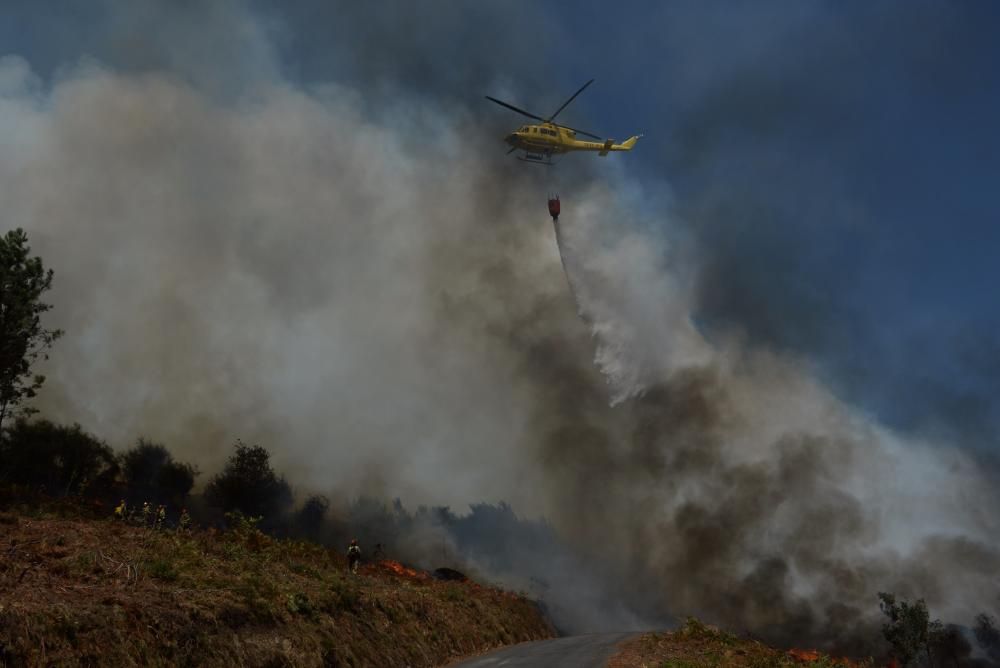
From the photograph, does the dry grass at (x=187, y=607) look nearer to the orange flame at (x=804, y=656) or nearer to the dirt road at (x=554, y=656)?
the dirt road at (x=554, y=656)

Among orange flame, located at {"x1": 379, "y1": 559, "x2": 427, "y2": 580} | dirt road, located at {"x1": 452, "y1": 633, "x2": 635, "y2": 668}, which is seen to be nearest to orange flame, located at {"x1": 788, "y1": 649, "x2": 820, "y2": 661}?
dirt road, located at {"x1": 452, "y1": 633, "x2": 635, "y2": 668}

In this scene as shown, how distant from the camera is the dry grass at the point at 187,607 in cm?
1393

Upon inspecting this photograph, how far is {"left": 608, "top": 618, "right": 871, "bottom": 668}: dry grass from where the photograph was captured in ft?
76.3

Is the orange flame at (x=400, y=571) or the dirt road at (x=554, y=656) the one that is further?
the orange flame at (x=400, y=571)

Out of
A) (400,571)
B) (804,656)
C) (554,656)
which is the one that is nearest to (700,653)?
(554,656)

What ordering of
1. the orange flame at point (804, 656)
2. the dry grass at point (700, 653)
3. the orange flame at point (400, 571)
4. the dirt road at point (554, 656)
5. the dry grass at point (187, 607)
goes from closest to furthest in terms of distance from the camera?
1. the dry grass at point (187, 607)
2. the dry grass at point (700, 653)
3. the dirt road at point (554, 656)
4. the orange flame at point (804, 656)
5. the orange flame at point (400, 571)

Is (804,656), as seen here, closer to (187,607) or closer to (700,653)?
(700,653)

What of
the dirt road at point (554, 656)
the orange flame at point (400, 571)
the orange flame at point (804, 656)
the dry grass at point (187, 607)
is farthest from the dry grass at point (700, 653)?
the orange flame at point (400, 571)

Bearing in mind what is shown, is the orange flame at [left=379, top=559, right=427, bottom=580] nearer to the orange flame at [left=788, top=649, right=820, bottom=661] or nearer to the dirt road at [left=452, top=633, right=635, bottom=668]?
the dirt road at [left=452, top=633, right=635, bottom=668]

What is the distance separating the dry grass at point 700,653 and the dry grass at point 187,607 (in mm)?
7635

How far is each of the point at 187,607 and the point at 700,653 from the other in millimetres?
18423

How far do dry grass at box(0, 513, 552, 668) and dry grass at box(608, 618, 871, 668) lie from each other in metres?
7.64

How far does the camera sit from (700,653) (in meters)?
26.0

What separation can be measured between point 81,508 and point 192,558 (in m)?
13.3
